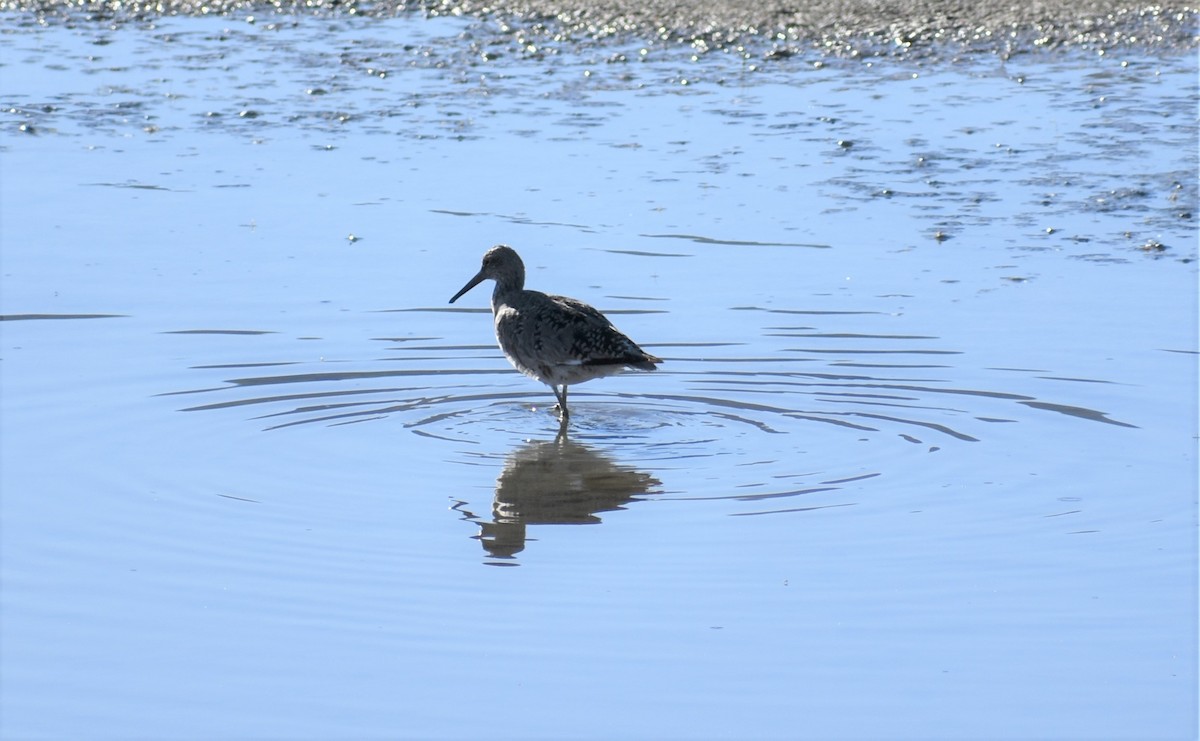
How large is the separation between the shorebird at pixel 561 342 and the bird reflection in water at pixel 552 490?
1.55 ft

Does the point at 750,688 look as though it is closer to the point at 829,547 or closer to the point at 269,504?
the point at 829,547

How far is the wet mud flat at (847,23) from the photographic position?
56.8ft

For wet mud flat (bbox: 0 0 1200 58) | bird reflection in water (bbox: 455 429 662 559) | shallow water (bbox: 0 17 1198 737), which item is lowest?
bird reflection in water (bbox: 455 429 662 559)

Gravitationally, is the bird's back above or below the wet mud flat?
below

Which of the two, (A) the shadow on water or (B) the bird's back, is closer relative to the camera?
(A) the shadow on water

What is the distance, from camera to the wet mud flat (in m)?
17.3

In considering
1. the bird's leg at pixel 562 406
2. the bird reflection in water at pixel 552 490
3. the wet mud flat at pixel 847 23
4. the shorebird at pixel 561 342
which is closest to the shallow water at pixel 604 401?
the bird reflection in water at pixel 552 490

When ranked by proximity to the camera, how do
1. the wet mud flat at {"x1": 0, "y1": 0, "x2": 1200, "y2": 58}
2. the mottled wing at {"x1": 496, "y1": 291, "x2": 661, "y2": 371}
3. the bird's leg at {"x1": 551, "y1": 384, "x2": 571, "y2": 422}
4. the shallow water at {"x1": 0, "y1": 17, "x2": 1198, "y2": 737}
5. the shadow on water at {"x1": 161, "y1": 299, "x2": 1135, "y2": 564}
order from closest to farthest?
1. the shallow water at {"x1": 0, "y1": 17, "x2": 1198, "y2": 737}
2. the shadow on water at {"x1": 161, "y1": 299, "x2": 1135, "y2": 564}
3. the mottled wing at {"x1": 496, "y1": 291, "x2": 661, "y2": 371}
4. the bird's leg at {"x1": 551, "y1": 384, "x2": 571, "y2": 422}
5. the wet mud flat at {"x1": 0, "y1": 0, "x2": 1200, "y2": 58}

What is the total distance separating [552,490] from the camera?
8461 mm

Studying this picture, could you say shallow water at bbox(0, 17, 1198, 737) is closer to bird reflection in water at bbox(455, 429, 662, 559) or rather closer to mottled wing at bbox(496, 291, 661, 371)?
bird reflection in water at bbox(455, 429, 662, 559)

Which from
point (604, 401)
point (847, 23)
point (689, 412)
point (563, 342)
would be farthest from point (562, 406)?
point (847, 23)

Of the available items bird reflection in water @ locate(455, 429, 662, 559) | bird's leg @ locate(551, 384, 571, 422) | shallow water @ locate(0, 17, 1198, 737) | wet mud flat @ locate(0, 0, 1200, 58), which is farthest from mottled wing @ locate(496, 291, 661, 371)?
wet mud flat @ locate(0, 0, 1200, 58)

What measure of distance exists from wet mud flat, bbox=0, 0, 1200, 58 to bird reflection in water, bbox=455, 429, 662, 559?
886 centimetres

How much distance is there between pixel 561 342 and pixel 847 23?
9297 mm
